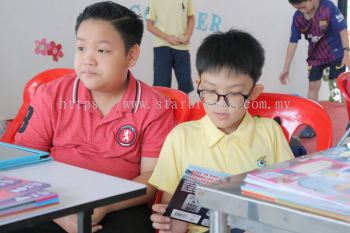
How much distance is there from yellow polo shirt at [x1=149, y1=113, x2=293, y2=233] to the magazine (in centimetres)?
18

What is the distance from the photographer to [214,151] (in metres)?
1.37

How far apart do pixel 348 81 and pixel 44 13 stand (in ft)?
8.25

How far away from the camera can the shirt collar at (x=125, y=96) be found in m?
1.56

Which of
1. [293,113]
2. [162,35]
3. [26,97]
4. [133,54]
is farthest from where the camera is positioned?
[162,35]

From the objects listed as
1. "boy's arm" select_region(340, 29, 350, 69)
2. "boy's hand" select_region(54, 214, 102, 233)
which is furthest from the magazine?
"boy's arm" select_region(340, 29, 350, 69)

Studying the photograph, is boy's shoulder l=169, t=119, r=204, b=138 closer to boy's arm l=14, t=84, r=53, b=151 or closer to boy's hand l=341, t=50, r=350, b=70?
boy's arm l=14, t=84, r=53, b=151

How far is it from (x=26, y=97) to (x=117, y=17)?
21.8 inches

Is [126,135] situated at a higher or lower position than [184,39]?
lower

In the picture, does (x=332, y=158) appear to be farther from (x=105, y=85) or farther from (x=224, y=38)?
(x=105, y=85)

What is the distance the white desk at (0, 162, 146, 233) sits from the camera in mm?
797

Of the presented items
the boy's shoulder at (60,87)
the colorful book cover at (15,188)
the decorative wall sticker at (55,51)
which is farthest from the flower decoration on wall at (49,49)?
the colorful book cover at (15,188)

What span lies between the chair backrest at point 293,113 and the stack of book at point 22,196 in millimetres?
802

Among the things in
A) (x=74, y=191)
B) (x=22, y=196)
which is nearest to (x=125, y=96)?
(x=74, y=191)

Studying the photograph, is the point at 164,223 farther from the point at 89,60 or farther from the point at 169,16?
the point at 169,16
